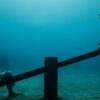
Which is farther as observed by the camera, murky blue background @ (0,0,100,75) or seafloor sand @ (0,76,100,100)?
murky blue background @ (0,0,100,75)

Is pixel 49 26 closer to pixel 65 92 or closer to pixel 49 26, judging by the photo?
pixel 49 26

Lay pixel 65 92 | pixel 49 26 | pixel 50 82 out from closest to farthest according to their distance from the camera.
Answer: pixel 50 82 → pixel 65 92 → pixel 49 26

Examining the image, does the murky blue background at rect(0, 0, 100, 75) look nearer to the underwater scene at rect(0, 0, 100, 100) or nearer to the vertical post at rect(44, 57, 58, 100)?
the underwater scene at rect(0, 0, 100, 100)

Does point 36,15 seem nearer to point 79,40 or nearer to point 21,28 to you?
point 21,28

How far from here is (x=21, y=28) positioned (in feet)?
614

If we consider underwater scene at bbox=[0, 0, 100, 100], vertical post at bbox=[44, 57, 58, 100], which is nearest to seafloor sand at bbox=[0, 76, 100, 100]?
vertical post at bbox=[44, 57, 58, 100]

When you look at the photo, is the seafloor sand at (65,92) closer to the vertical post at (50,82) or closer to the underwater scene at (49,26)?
the vertical post at (50,82)

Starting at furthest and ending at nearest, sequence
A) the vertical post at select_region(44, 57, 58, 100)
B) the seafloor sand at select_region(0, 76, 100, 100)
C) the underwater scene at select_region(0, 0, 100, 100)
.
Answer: the underwater scene at select_region(0, 0, 100, 100)
the seafloor sand at select_region(0, 76, 100, 100)
the vertical post at select_region(44, 57, 58, 100)

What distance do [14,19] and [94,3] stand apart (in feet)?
189

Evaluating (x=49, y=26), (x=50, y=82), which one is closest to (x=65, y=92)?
(x=50, y=82)

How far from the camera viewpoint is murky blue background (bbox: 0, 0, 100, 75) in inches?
6427

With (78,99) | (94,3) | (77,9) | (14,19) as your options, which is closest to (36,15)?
(14,19)

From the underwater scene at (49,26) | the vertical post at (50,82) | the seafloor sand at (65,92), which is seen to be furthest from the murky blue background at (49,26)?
the vertical post at (50,82)

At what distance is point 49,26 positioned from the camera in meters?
180
